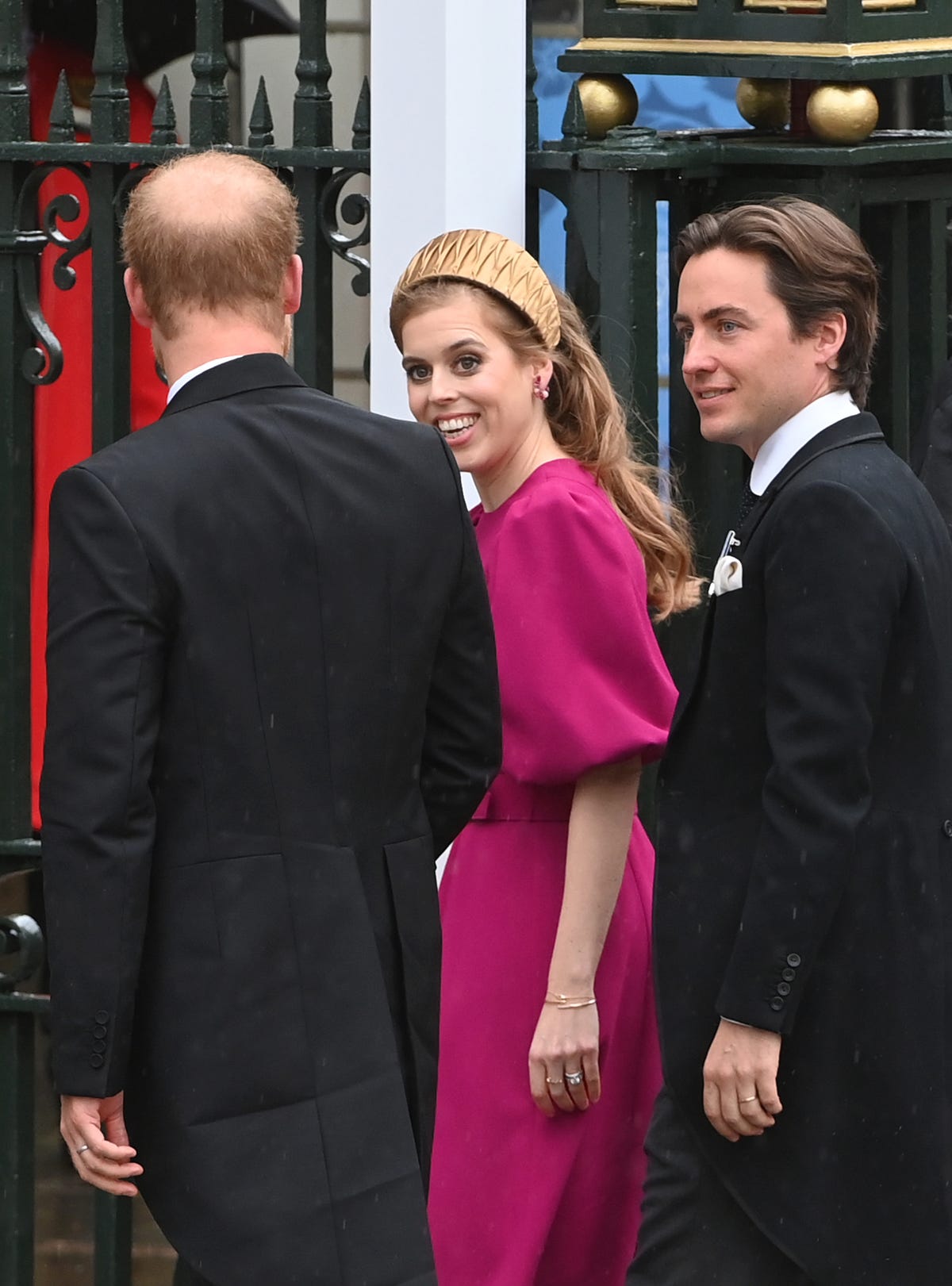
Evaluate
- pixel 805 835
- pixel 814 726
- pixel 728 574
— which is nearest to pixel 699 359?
pixel 728 574

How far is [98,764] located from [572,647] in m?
0.86

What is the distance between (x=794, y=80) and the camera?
3740 mm

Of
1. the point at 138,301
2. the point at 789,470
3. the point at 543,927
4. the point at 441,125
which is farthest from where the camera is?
the point at 441,125

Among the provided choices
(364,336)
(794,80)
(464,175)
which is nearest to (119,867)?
(464,175)

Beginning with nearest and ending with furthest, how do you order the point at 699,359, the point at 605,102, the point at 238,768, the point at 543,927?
1. the point at 238,768
2. the point at 699,359
3. the point at 543,927
4. the point at 605,102

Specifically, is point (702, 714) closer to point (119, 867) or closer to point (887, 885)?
point (887, 885)

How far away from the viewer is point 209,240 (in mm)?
2758

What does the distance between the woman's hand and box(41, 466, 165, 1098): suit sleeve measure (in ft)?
2.51

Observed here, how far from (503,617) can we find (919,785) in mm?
687

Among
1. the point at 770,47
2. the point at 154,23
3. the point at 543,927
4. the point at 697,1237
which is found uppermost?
the point at 154,23

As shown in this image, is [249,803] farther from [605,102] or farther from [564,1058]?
[605,102]

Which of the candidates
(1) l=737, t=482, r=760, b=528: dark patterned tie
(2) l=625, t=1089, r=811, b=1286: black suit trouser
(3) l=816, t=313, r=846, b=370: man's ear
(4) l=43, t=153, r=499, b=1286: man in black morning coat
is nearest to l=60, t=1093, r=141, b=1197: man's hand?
(4) l=43, t=153, r=499, b=1286: man in black morning coat

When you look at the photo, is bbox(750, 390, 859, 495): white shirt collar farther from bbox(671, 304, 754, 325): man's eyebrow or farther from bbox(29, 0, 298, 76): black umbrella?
bbox(29, 0, 298, 76): black umbrella

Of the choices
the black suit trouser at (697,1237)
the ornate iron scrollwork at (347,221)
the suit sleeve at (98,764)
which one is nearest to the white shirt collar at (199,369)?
the suit sleeve at (98,764)
